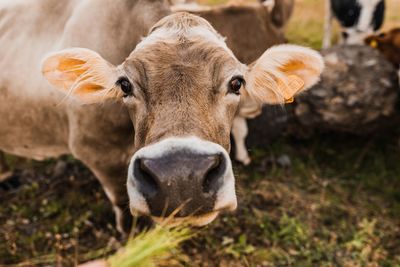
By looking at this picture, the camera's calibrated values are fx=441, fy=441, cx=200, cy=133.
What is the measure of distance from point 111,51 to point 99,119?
532mm

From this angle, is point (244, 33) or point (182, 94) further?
point (244, 33)

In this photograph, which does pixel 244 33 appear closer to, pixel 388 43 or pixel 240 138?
pixel 240 138

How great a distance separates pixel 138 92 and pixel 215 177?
29.9 inches

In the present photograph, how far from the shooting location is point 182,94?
94.3 inches

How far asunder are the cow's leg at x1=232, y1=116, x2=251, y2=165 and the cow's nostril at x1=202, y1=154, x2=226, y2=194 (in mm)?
3024

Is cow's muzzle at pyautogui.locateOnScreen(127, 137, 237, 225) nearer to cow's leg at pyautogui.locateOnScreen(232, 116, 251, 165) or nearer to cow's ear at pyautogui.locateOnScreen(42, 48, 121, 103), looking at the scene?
cow's ear at pyautogui.locateOnScreen(42, 48, 121, 103)

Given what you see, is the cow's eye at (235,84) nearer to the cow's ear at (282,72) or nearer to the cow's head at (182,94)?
the cow's head at (182,94)

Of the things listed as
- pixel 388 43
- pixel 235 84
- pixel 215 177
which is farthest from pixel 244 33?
pixel 215 177

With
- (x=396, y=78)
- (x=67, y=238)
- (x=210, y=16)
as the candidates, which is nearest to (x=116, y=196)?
(x=67, y=238)

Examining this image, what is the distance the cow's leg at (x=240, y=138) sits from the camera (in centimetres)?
525

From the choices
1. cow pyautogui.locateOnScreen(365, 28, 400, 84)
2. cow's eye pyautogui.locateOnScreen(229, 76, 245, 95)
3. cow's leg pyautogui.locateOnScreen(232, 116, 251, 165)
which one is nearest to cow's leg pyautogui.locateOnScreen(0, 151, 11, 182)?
cow's leg pyautogui.locateOnScreen(232, 116, 251, 165)

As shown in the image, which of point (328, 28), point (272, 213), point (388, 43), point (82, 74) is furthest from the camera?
point (328, 28)

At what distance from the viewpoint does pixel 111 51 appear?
3395mm

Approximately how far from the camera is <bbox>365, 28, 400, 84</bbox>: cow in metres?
5.77
